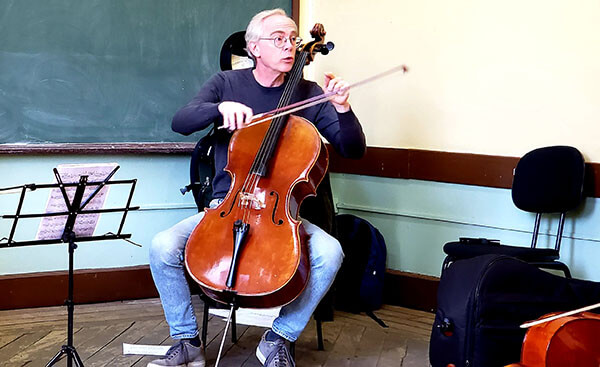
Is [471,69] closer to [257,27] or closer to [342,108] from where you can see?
[342,108]

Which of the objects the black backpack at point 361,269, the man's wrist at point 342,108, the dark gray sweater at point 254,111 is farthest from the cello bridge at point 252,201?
the black backpack at point 361,269

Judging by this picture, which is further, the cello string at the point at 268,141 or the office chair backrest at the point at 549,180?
the office chair backrest at the point at 549,180

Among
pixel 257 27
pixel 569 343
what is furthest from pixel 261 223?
pixel 569 343

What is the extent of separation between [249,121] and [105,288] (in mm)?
1371

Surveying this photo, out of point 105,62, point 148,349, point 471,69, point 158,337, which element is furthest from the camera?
point 105,62

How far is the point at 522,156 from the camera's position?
2859 millimetres

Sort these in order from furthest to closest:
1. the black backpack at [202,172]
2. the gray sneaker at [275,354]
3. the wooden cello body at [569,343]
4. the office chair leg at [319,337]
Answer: the black backpack at [202,172]
the office chair leg at [319,337]
the gray sneaker at [275,354]
the wooden cello body at [569,343]

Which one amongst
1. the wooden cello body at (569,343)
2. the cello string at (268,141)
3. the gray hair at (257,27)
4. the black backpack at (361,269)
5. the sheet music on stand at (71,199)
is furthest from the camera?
the black backpack at (361,269)

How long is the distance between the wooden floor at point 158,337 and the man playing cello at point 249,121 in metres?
0.22

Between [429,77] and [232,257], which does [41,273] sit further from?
[429,77]

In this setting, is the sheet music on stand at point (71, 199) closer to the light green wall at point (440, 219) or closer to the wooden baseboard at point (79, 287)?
the wooden baseboard at point (79, 287)

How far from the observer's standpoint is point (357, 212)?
3.37 metres

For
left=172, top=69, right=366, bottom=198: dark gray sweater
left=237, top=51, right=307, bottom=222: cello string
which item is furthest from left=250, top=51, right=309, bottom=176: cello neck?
left=172, top=69, right=366, bottom=198: dark gray sweater

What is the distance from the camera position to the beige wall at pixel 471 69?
271cm
